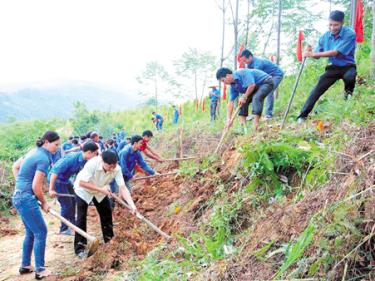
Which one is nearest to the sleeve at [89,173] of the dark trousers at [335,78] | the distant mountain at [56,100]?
the dark trousers at [335,78]

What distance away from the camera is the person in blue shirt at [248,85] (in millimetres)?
5484

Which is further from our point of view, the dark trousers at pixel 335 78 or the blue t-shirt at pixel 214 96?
the blue t-shirt at pixel 214 96

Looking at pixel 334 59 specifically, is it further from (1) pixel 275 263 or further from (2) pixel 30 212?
(2) pixel 30 212

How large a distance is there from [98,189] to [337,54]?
140 inches

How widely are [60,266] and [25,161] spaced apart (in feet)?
4.83

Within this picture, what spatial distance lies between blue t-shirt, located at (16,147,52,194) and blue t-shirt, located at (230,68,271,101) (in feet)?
9.97

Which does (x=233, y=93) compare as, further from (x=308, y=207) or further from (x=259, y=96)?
(x=308, y=207)

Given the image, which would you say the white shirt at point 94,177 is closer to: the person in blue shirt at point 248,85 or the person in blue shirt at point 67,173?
the person in blue shirt at point 67,173

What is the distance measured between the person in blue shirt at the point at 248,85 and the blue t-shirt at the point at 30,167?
275 centimetres

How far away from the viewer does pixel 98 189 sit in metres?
4.67

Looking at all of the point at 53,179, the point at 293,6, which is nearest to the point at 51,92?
the point at 293,6

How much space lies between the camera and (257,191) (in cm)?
390

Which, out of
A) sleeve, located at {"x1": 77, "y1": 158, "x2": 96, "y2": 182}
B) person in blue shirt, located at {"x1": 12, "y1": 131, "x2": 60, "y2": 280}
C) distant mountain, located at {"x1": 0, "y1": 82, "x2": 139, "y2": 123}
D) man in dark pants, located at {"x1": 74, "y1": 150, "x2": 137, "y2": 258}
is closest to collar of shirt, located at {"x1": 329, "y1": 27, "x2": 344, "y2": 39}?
man in dark pants, located at {"x1": 74, "y1": 150, "x2": 137, "y2": 258}

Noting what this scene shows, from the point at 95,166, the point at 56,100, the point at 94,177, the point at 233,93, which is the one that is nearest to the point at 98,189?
the point at 94,177
